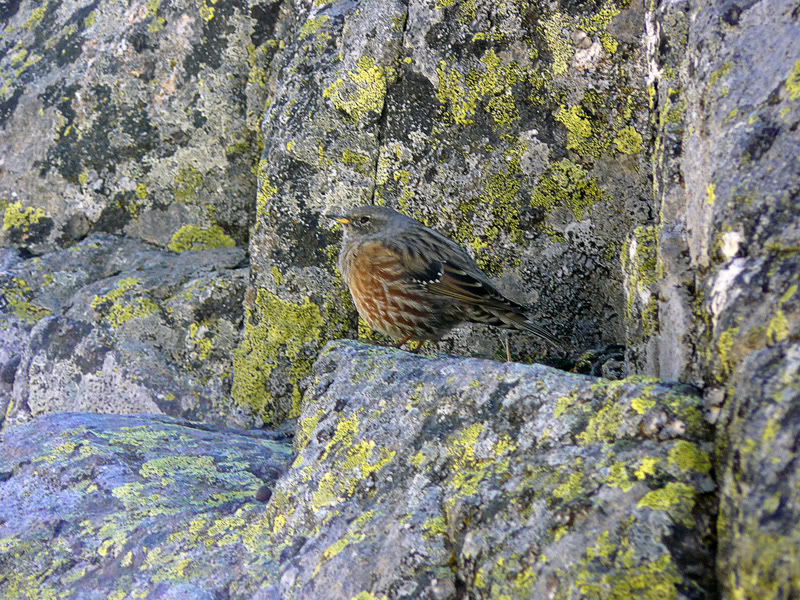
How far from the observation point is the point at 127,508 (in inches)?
155

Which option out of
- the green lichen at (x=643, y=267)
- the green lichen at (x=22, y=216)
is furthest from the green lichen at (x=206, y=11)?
the green lichen at (x=643, y=267)

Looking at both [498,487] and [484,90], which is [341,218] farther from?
[498,487]

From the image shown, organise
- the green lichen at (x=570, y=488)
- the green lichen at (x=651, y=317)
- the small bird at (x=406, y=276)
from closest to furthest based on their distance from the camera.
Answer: the green lichen at (x=570, y=488), the green lichen at (x=651, y=317), the small bird at (x=406, y=276)

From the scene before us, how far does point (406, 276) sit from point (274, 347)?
1136 mm

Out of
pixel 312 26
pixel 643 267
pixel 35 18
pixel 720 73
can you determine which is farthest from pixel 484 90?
pixel 35 18

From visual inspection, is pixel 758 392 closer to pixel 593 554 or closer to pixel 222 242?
pixel 593 554

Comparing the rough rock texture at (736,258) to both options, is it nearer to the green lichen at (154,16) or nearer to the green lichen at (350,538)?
the green lichen at (350,538)

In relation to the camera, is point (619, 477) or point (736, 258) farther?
point (736, 258)

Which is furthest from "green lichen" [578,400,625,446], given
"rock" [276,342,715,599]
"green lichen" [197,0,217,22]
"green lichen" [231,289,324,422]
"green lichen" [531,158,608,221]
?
"green lichen" [197,0,217,22]

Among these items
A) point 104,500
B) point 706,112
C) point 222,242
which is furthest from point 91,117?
point 706,112

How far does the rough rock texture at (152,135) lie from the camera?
6.68m

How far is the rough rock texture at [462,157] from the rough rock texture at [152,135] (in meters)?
0.73

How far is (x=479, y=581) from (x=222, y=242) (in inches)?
187

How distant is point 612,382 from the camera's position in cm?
273
